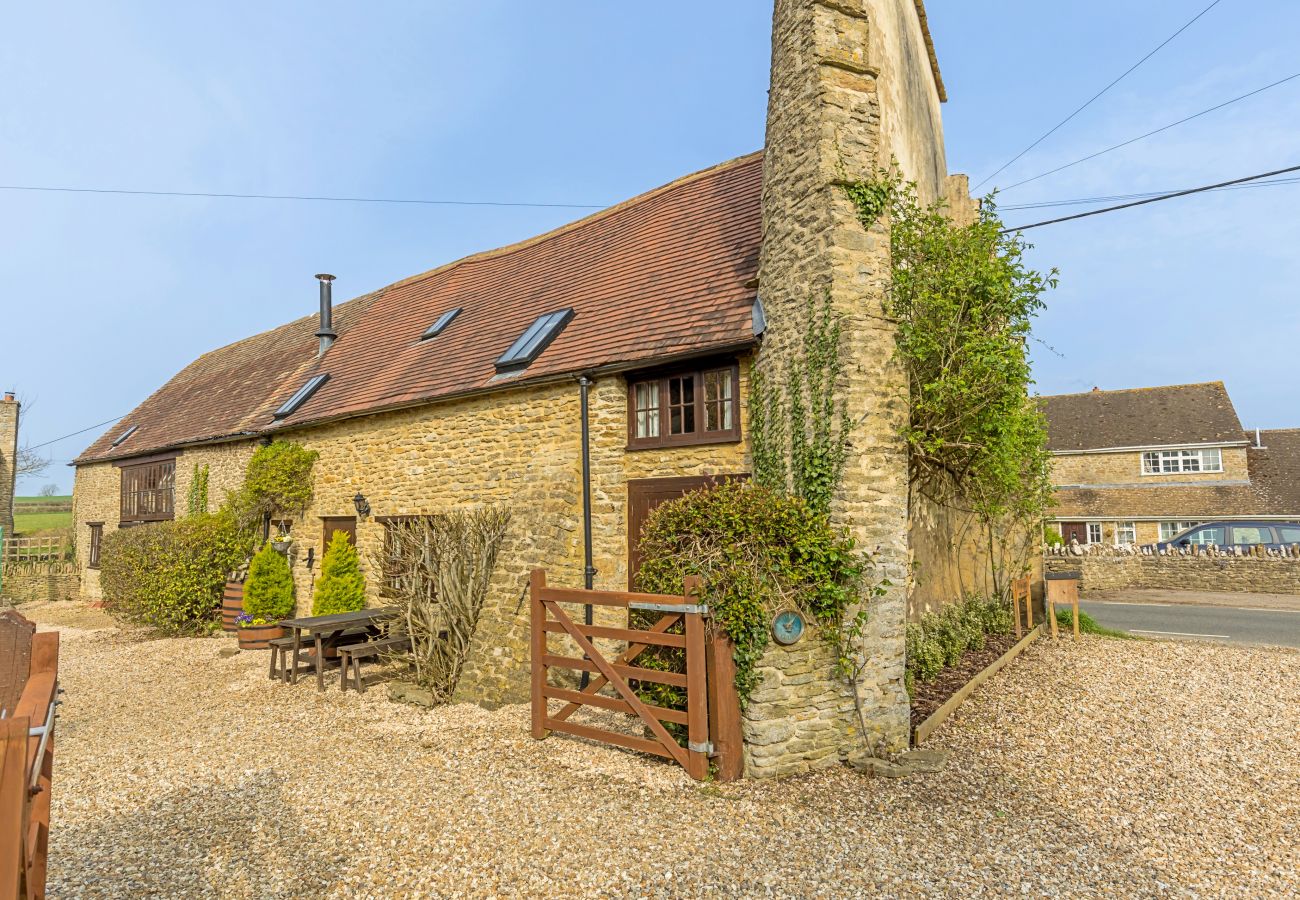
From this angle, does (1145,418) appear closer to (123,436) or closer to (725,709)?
(725,709)

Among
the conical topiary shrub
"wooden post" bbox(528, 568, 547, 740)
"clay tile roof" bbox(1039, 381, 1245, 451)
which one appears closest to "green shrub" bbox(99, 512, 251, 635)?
the conical topiary shrub

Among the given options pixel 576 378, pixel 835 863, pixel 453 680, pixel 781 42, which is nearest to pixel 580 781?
pixel 835 863

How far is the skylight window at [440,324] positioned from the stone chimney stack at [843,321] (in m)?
8.54

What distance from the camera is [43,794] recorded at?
9.70ft

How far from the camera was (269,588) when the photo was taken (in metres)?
13.7

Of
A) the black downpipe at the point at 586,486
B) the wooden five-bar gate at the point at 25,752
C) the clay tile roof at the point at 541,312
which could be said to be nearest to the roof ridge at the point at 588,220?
the clay tile roof at the point at 541,312

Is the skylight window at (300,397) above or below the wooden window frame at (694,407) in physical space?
above

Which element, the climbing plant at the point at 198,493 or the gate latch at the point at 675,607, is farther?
the climbing plant at the point at 198,493

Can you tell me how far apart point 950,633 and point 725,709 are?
4653mm

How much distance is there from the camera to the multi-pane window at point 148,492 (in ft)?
60.1

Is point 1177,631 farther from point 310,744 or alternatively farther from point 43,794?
point 43,794

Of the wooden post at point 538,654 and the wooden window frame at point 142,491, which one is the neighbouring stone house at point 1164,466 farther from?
the wooden window frame at point 142,491

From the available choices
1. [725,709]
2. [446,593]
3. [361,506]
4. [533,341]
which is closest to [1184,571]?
[533,341]

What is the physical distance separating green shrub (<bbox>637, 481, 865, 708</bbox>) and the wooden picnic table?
5063 millimetres
